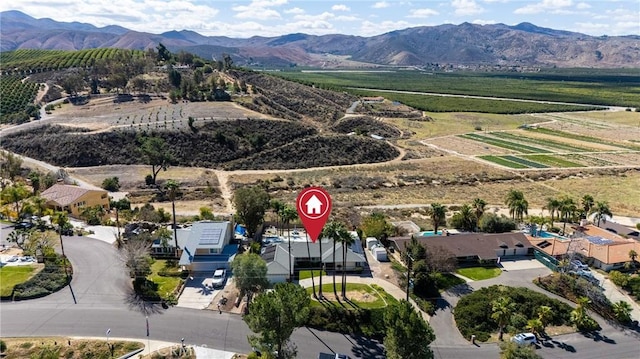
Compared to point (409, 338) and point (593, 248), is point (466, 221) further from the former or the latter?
point (409, 338)

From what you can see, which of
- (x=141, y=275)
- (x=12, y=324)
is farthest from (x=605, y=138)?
(x=12, y=324)

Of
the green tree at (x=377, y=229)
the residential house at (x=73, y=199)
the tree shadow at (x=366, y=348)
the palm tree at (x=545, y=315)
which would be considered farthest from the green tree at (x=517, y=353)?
the residential house at (x=73, y=199)

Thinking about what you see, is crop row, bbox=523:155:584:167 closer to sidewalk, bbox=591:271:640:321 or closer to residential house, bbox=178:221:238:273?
sidewalk, bbox=591:271:640:321

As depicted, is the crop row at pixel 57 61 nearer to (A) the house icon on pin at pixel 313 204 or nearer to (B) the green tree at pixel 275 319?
(A) the house icon on pin at pixel 313 204

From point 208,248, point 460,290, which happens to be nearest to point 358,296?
point 460,290

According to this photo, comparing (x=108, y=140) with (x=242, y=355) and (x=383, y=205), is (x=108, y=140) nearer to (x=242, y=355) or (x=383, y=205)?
(x=383, y=205)

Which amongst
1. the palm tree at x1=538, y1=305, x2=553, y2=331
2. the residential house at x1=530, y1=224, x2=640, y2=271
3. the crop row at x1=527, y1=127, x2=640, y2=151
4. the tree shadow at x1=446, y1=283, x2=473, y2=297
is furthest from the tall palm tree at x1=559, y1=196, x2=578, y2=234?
the crop row at x1=527, y1=127, x2=640, y2=151
